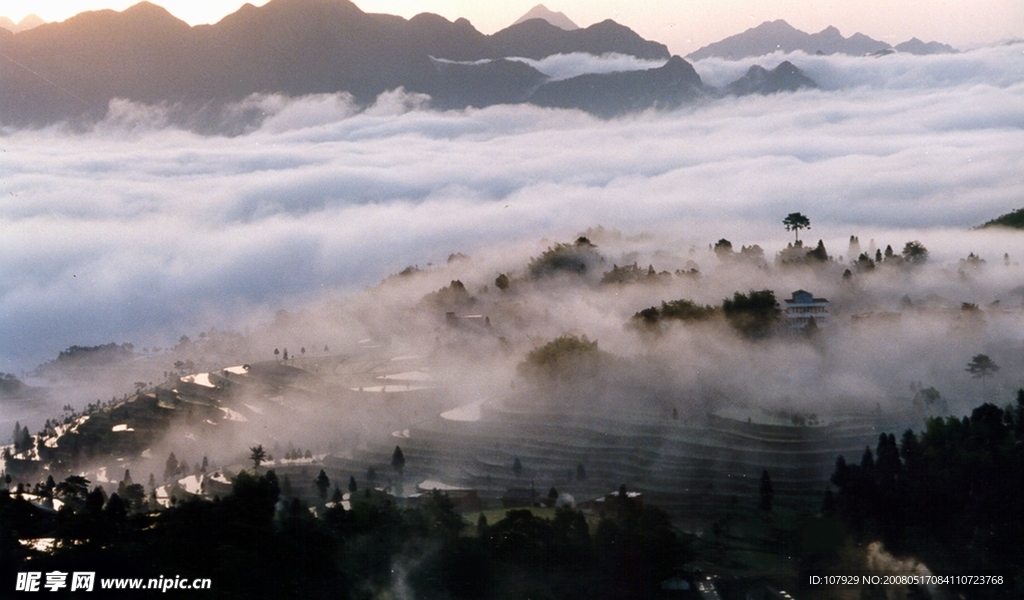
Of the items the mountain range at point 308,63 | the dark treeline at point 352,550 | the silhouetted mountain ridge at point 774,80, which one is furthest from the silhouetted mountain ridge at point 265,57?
the dark treeline at point 352,550

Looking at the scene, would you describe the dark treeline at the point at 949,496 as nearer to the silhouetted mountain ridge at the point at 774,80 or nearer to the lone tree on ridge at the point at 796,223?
the lone tree on ridge at the point at 796,223

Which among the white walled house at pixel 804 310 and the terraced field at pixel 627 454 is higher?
the white walled house at pixel 804 310

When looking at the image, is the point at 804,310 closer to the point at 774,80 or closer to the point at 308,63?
the point at 774,80

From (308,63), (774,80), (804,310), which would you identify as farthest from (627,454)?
(308,63)

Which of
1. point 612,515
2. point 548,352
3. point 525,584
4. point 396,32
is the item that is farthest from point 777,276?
Result: point 396,32

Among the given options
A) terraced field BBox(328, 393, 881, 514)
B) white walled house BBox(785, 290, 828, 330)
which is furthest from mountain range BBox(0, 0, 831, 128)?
terraced field BBox(328, 393, 881, 514)

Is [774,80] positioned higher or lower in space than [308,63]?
lower
